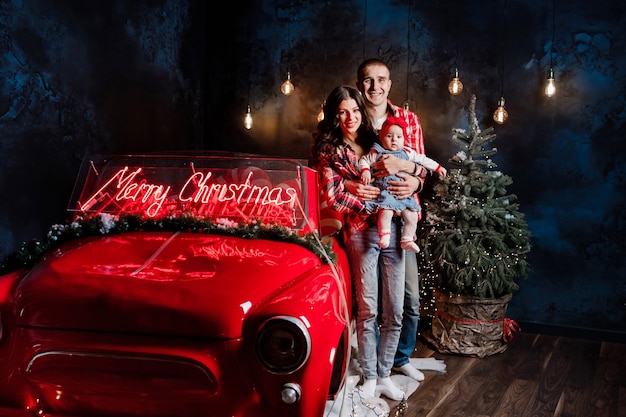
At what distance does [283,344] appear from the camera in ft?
5.83

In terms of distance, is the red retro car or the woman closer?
the red retro car

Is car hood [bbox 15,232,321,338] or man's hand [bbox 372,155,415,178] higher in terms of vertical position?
man's hand [bbox 372,155,415,178]

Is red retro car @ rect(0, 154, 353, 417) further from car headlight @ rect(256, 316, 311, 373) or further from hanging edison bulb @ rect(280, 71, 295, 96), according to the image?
hanging edison bulb @ rect(280, 71, 295, 96)

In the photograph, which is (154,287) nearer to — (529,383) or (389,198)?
(389,198)

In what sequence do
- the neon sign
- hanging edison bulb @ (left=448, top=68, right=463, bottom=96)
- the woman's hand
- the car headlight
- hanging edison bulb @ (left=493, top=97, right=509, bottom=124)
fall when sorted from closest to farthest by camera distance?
the car headlight < the neon sign < the woman's hand < hanging edison bulb @ (left=493, top=97, right=509, bottom=124) < hanging edison bulb @ (left=448, top=68, right=463, bottom=96)

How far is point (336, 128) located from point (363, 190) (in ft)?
1.29

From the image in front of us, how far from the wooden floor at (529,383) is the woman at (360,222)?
28 cm

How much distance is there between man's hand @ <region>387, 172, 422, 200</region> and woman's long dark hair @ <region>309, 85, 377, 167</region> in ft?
0.90

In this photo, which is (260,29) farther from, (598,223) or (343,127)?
(598,223)

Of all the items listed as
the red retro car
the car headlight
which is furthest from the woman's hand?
the car headlight

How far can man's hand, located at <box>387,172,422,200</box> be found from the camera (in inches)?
118

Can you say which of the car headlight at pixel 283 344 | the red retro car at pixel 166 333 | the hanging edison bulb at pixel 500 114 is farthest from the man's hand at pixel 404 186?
→ the hanging edison bulb at pixel 500 114

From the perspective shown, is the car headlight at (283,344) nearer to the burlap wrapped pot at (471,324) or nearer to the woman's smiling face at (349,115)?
the woman's smiling face at (349,115)

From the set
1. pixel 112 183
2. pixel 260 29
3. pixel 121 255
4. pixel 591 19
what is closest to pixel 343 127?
pixel 112 183
